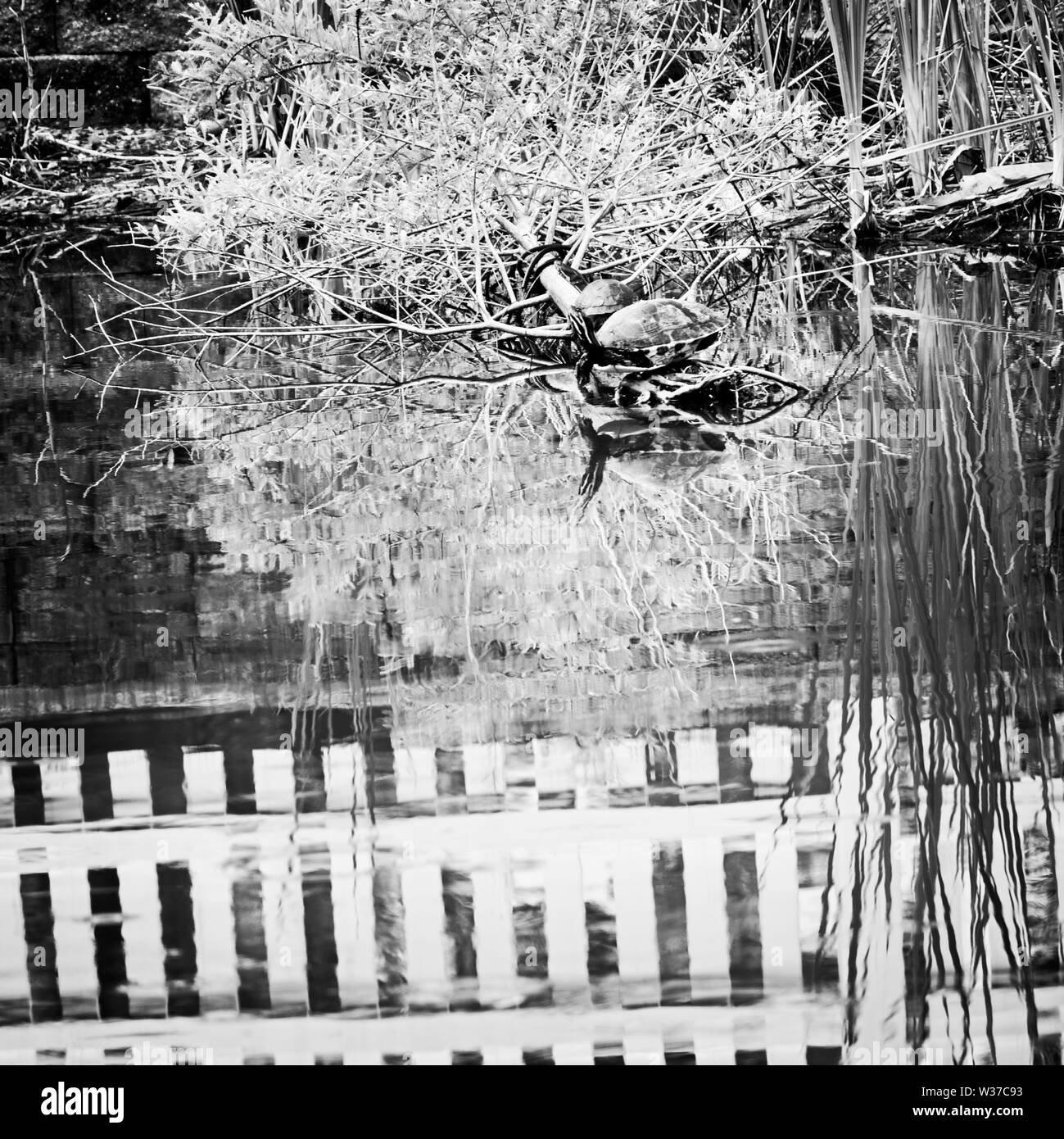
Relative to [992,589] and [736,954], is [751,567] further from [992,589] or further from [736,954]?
[736,954]

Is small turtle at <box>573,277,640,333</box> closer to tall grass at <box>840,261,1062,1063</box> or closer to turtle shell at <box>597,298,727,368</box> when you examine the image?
turtle shell at <box>597,298,727,368</box>

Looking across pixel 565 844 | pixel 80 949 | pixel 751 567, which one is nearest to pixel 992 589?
pixel 751 567

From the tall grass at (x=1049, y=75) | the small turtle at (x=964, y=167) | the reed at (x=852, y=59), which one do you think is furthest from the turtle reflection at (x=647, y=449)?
the small turtle at (x=964, y=167)

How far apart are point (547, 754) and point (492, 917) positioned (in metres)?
0.45

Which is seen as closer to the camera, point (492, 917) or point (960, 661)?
point (492, 917)

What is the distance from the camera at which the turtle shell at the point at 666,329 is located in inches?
188

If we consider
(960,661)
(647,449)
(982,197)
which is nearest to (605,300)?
(647,449)

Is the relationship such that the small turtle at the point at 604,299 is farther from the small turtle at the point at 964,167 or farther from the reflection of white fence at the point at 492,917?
the small turtle at the point at 964,167

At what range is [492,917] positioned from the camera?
183cm

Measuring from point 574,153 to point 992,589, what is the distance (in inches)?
159

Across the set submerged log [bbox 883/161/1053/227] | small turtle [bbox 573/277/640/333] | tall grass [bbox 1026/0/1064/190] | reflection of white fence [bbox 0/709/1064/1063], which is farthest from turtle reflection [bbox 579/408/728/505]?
submerged log [bbox 883/161/1053/227]

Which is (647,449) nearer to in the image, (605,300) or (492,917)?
(605,300)

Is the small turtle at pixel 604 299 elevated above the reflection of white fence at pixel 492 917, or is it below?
above
